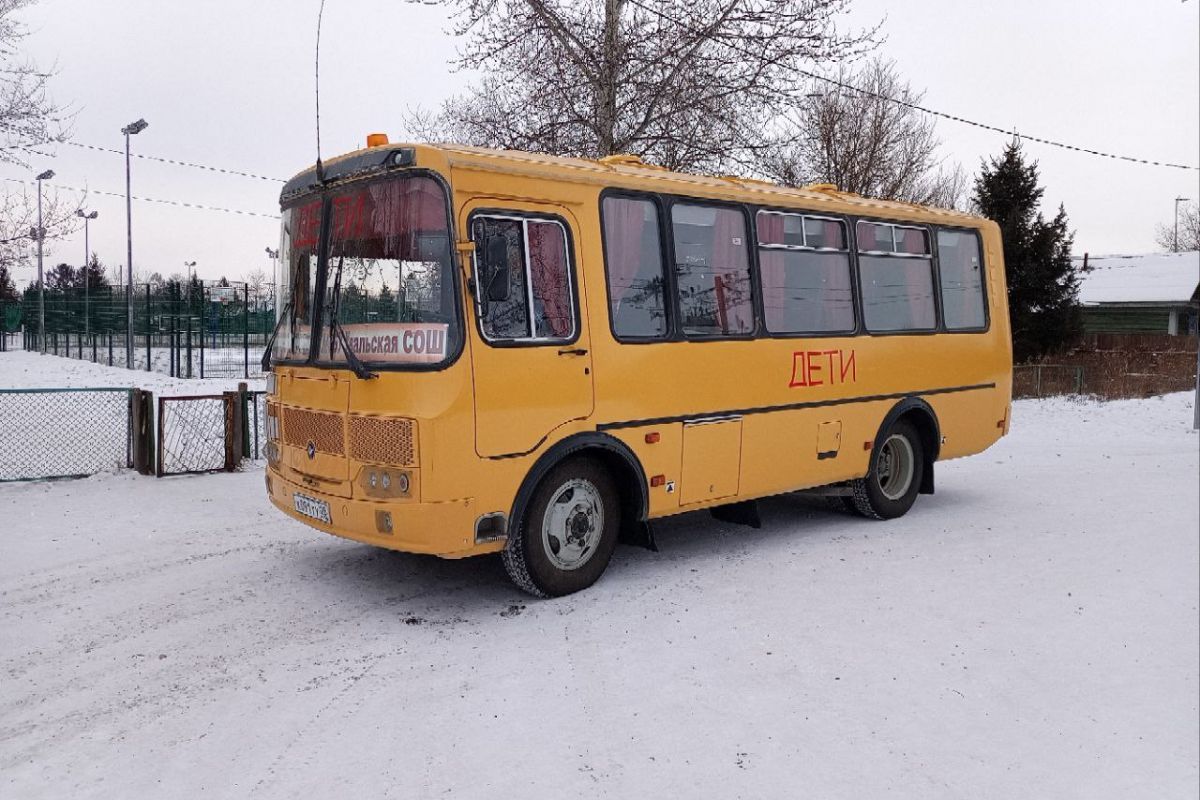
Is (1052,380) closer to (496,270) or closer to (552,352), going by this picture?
(552,352)

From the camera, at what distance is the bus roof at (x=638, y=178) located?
5.73m

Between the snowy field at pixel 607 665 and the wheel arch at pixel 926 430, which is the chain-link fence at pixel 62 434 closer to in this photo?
the snowy field at pixel 607 665

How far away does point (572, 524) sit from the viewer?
626 centimetres

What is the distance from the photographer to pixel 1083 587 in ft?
20.7

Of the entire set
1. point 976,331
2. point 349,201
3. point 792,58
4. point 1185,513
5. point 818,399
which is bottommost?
point 1185,513

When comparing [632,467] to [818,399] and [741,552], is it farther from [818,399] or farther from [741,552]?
[818,399]

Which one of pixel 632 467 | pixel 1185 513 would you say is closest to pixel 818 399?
pixel 632 467

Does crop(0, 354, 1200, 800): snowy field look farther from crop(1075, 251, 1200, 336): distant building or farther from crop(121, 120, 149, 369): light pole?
crop(1075, 251, 1200, 336): distant building

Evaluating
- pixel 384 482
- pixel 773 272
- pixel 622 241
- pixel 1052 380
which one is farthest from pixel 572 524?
pixel 1052 380

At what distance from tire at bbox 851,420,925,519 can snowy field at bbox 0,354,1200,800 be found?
0.49 meters

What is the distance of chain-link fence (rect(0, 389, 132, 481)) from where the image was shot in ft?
34.7

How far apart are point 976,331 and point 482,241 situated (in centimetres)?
629

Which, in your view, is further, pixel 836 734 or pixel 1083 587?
pixel 1083 587

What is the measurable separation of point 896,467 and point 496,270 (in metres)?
5.24
